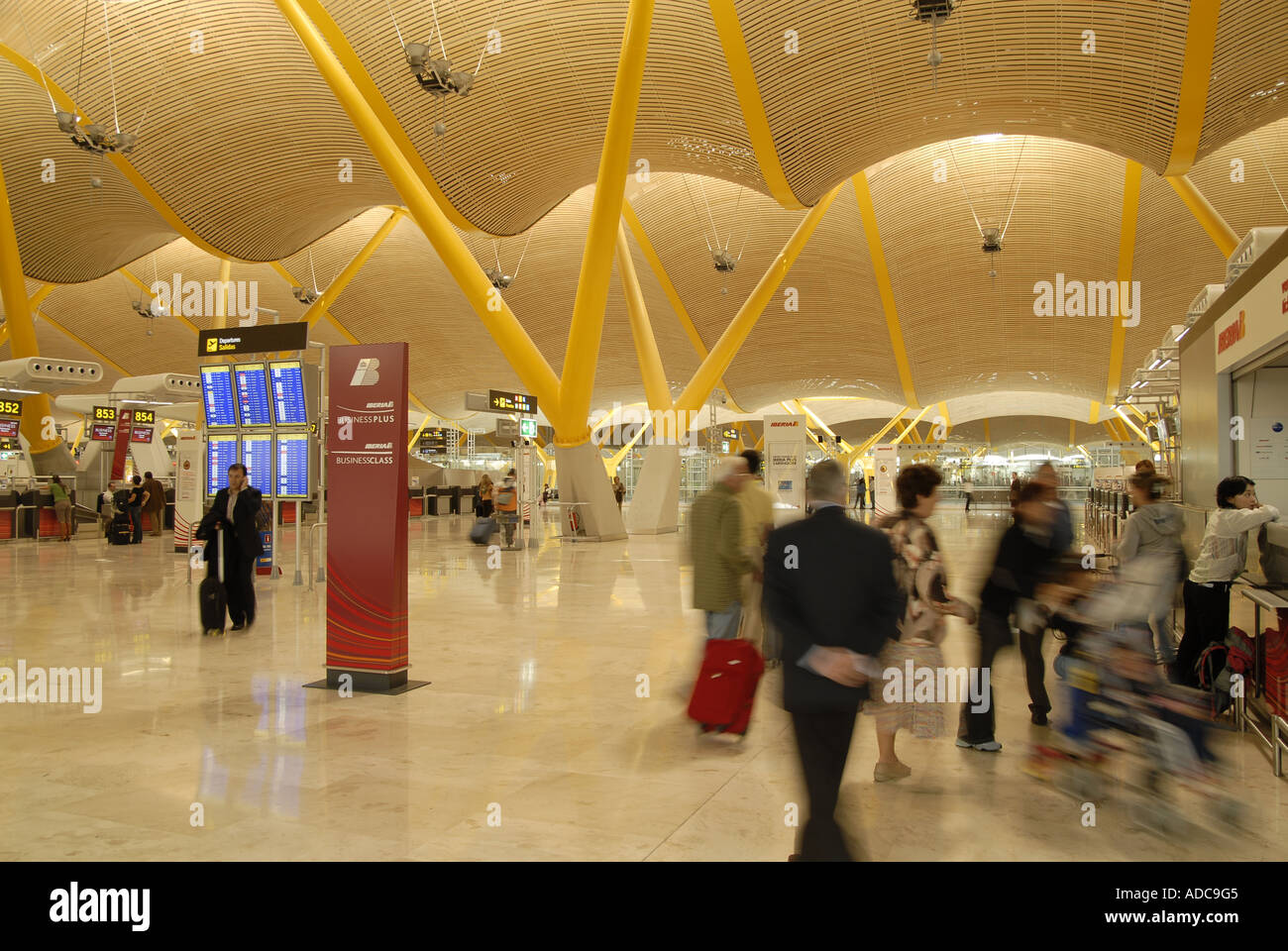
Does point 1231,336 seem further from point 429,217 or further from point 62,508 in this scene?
point 62,508

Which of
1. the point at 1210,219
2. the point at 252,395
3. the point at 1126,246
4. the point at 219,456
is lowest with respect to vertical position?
the point at 219,456

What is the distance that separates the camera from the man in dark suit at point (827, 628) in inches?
119

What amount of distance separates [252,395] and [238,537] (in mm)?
3817

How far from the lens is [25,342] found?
76.1ft

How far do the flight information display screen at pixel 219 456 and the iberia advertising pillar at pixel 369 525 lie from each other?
634 centimetres

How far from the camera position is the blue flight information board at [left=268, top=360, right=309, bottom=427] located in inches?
471

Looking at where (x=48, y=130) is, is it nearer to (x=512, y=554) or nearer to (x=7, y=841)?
(x=512, y=554)

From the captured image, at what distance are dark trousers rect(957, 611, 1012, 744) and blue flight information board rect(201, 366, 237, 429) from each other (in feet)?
34.2

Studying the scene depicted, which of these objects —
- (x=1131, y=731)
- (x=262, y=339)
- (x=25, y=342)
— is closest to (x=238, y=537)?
(x=262, y=339)
